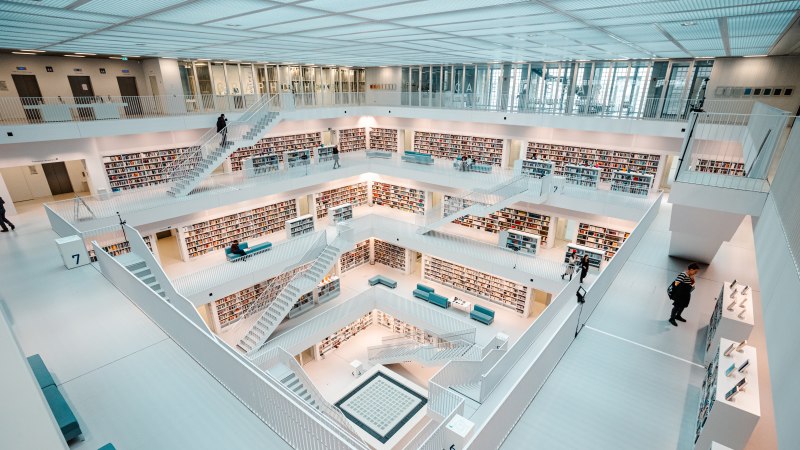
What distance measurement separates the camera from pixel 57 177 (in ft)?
42.6

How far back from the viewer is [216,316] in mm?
12039

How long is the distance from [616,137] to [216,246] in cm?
1481

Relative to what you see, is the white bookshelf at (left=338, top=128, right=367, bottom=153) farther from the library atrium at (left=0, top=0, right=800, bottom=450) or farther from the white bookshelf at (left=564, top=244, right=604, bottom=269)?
the white bookshelf at (left=564, top=244, right=604, bottom=269)

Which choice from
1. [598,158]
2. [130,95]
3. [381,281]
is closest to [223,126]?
[130,95]

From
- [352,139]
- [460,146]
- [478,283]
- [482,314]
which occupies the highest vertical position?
[352,139]

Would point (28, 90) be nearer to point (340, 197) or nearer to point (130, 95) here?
point (130, 95)

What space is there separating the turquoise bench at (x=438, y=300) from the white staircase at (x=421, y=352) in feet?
5.68

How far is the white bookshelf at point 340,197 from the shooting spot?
1677 centimetres

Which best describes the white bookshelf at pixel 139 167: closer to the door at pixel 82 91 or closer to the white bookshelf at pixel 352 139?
the door at pixel 82 91

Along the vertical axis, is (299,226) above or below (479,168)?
below

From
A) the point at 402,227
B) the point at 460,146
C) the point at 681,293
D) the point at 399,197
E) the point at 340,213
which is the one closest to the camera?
the point at 681,293

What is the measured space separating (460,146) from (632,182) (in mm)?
7335

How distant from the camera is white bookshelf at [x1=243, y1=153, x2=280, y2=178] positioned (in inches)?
527

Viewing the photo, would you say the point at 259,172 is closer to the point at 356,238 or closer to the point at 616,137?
the point at 356,238
